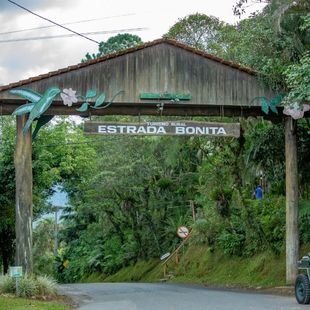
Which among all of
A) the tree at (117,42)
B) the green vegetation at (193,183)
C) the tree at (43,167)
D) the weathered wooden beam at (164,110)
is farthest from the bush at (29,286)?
the tree at (117,42)

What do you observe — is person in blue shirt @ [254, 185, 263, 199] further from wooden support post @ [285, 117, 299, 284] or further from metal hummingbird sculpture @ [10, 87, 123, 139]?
metal hummingbird sculpture @ [10, 87, 123, 139]

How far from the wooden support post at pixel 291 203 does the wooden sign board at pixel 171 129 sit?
6.09ft

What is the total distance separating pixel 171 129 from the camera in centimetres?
1873

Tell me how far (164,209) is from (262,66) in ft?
64.2

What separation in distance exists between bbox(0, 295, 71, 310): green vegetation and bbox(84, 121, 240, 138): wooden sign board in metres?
5.45

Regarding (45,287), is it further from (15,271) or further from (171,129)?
(171,129)

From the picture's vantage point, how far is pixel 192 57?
63.4 ft

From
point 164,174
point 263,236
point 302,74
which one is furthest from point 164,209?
point 302,74

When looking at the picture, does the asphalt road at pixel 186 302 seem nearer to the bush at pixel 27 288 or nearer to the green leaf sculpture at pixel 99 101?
the bush at pixel 27 288

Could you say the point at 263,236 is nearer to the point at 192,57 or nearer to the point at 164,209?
the point at 192,57

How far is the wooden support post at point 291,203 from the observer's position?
745 inches

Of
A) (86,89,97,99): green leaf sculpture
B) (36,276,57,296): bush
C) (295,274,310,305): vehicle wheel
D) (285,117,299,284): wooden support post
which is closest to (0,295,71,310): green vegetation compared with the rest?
(36,276,57,296): bush

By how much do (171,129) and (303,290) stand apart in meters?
6.52

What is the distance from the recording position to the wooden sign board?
726 inches
